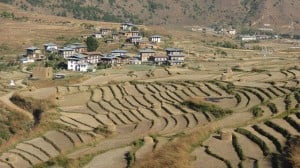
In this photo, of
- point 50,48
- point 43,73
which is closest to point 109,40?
point 50,48

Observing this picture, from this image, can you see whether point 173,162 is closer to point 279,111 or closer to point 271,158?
point 271,158

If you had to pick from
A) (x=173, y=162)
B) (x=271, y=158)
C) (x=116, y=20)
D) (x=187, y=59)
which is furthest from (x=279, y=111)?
(x=116, y=20)

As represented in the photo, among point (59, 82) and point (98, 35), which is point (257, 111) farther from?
point (98, 35)

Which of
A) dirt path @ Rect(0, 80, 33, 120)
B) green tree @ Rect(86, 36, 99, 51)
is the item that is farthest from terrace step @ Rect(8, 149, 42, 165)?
green tree @ Rect(86, 36, 99, 51)

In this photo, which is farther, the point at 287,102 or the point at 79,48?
the point at 79,48

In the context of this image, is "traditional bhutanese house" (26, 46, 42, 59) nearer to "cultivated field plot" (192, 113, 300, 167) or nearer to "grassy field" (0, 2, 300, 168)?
"grassy field" (0, 2, 300, 168)
